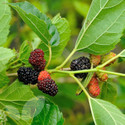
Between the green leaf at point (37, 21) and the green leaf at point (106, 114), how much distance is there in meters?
0.27

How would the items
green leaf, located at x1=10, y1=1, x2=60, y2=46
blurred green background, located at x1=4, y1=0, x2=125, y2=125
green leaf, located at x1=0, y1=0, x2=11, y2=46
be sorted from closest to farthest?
green leaf, located at x1=10, y1=1, x2=60, y2=46 → green leaf, located at x1=0, y1=0, x2=11, y2=46 → blurred green background, located at x1=4, y1=0, x2=125, y2=125

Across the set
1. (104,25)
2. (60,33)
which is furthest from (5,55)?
(104,25)

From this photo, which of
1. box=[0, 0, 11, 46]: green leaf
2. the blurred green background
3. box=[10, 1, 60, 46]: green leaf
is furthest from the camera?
the blurred green background

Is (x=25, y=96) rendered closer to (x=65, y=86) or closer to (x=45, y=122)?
(x=45, y=122)

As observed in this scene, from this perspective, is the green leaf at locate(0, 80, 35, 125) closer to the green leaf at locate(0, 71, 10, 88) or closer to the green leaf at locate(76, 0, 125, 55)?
the green leaf at locate(0, 71, 10, 88)

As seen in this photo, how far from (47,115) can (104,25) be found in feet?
1.19

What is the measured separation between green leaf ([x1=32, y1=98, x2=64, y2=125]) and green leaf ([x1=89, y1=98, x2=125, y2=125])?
0.12 meters

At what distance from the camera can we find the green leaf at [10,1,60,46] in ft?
2.54

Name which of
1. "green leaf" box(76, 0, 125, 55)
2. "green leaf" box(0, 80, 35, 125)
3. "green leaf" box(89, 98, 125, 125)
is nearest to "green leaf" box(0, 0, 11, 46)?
"green leaf" box(0, 80, 35, 125)

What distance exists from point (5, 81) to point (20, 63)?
4.0 inches

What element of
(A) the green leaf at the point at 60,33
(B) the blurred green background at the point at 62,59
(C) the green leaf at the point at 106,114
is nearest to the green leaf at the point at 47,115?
(C) the green leaf at the point at 106,114

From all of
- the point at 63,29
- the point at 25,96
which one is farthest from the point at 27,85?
the point at 63,29

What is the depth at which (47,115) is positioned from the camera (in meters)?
0.79

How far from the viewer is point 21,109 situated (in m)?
0.87
